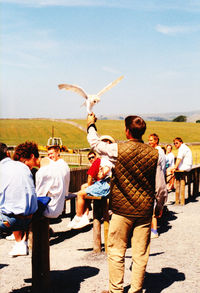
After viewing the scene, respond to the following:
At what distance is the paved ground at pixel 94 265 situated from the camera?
4.84m

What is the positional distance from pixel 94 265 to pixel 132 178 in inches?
87.7

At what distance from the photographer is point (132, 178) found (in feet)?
13.0

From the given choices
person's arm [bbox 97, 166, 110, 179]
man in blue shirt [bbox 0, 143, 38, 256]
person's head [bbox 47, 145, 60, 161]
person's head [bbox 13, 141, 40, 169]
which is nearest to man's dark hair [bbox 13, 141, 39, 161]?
person's head [bbox 13, 141, 40, 169]

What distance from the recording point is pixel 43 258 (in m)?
4.35

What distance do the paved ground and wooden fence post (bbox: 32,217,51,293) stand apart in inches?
13.5

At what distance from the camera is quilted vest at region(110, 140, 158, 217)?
3.93m

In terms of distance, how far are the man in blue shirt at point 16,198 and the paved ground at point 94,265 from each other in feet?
4.05

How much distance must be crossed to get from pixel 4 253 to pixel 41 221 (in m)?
2.33

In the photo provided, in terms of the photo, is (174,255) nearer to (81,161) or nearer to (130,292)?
(130,292)

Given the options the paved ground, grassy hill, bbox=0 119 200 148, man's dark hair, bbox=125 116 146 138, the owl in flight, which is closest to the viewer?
the owl in flight

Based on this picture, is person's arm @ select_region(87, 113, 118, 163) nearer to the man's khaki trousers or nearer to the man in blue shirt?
the man's khaki trousers

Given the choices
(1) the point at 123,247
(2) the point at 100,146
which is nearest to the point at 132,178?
(2) the point at 100,146

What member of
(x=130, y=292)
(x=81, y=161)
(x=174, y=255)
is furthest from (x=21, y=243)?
(x=81, y=161)

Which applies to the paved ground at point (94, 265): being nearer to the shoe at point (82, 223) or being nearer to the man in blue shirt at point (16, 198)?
the shoe at point (82, 223)
